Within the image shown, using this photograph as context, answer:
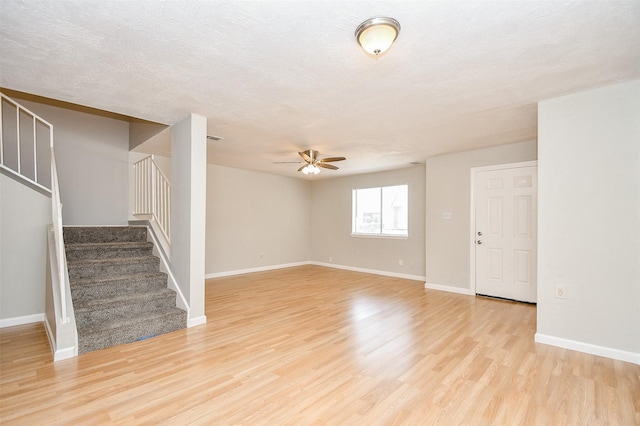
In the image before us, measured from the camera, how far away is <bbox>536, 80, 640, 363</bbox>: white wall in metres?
2.64

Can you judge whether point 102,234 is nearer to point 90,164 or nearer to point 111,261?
point 111,261

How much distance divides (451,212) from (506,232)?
917mm

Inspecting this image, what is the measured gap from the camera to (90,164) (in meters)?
4.96

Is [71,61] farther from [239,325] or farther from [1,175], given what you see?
[239,325]

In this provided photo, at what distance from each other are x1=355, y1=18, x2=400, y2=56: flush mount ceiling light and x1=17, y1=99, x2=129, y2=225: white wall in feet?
16.7

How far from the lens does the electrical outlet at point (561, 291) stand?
9.59 feet

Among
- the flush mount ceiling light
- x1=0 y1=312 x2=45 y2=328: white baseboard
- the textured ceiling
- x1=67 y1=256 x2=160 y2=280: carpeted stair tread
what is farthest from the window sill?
x1=0 y1=312 x2=45 y2=328: white baseboard

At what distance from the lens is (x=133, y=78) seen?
2.58 meters

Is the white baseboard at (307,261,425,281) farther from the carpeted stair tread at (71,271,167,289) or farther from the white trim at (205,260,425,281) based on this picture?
the carpeted stair tread at (71,271,167,289)

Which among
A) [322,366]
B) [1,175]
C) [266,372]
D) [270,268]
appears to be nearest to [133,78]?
[1,175]

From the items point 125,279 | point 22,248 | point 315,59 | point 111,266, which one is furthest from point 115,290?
point 315,59

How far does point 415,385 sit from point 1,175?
4.90 meters

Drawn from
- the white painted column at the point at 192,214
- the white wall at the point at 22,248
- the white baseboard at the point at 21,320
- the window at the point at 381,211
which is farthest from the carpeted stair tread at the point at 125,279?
the window at the point at 381,211

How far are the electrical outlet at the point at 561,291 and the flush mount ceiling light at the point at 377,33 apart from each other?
9.47 feet
